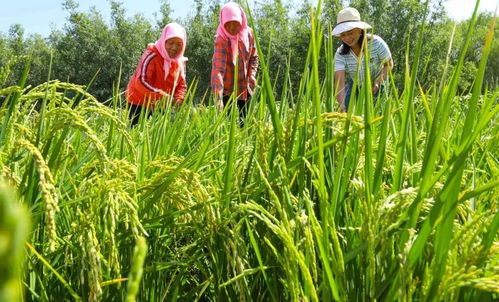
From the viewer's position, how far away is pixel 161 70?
532 centimetres

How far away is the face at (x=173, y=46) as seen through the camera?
Result: 559 centimetres

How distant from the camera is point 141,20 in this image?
135 feet

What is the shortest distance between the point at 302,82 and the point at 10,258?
2.86ft

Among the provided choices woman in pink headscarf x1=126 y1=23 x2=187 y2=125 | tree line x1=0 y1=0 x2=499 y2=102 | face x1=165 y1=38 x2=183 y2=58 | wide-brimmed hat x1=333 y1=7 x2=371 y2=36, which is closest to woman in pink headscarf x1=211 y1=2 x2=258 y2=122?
woman in pink headscarf x1=126 y1=23 x2=187 y2=125

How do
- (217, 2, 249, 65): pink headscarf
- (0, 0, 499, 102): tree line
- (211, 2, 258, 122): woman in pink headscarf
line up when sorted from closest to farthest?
1. (211, 2, 258, 122): woman in pink headscarf
2. (217, 2, 249, 65): pink headscarf
3. (0, 0, 499, 102): tree line

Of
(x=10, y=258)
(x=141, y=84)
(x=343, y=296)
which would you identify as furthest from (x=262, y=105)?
(x=141, y=84)

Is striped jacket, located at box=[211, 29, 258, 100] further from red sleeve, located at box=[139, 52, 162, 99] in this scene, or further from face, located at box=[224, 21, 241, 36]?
red sleeve, located at box=[139, 52, 162, 99]

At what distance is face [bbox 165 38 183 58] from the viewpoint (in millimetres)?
5594

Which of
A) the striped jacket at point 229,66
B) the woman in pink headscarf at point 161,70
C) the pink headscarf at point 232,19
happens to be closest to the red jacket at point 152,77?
the woman in pink headscarf at point 161,70

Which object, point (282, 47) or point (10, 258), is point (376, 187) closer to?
point (10, 258)

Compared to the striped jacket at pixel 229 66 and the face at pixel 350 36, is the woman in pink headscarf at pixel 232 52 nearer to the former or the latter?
the striped jacket at pixel 229 66

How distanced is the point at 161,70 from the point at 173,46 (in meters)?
0.46

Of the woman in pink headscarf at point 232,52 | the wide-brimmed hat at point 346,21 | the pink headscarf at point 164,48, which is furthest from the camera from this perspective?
the pink headscarf at point 164,48

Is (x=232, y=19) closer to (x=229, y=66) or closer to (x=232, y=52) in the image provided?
(x=232, y=52)
